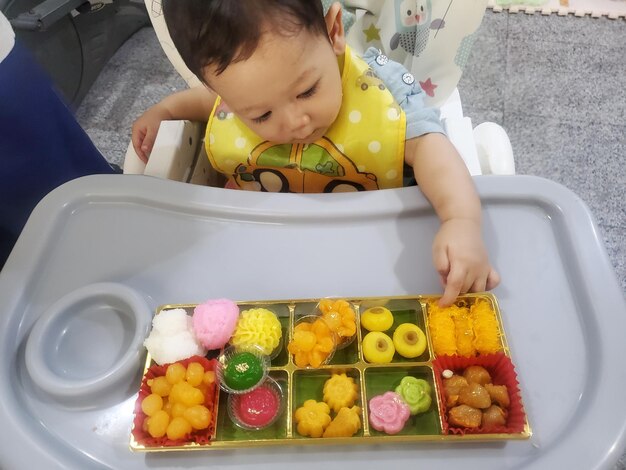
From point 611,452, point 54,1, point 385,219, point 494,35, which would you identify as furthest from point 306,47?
point 494,35

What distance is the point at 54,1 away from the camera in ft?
3.74

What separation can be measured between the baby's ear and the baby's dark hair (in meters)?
0.05

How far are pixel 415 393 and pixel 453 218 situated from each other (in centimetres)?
17

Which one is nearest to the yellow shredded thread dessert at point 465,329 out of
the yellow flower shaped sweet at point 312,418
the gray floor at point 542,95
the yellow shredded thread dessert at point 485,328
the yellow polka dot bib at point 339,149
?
the yellow shredded thread dessert at point 485,328

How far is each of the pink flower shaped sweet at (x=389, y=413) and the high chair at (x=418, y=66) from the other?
31cm

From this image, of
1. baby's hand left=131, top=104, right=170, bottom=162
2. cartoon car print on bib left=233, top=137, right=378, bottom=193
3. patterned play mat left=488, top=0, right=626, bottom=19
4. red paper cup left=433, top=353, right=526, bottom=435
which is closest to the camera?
red paper cup left=433, top=353, right=526, bottom=435

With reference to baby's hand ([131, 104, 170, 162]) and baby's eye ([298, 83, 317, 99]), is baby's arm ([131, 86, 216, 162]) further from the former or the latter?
baby's eye ([298, 83, 317, 99])

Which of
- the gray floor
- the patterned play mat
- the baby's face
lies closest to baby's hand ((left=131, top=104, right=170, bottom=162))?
the baby's face

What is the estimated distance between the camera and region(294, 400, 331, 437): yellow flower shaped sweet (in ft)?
1.47

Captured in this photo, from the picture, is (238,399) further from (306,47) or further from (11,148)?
(11,148)

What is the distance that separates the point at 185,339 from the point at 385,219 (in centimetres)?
23

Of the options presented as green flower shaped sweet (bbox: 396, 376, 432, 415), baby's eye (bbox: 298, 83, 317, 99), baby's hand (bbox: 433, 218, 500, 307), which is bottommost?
green flower shaped sweet (bbox: 396, 376, 432, 415)

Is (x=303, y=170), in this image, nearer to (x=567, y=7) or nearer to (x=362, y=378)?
(x=362, y=378)

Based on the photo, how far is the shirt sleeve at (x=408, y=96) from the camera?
630mm
